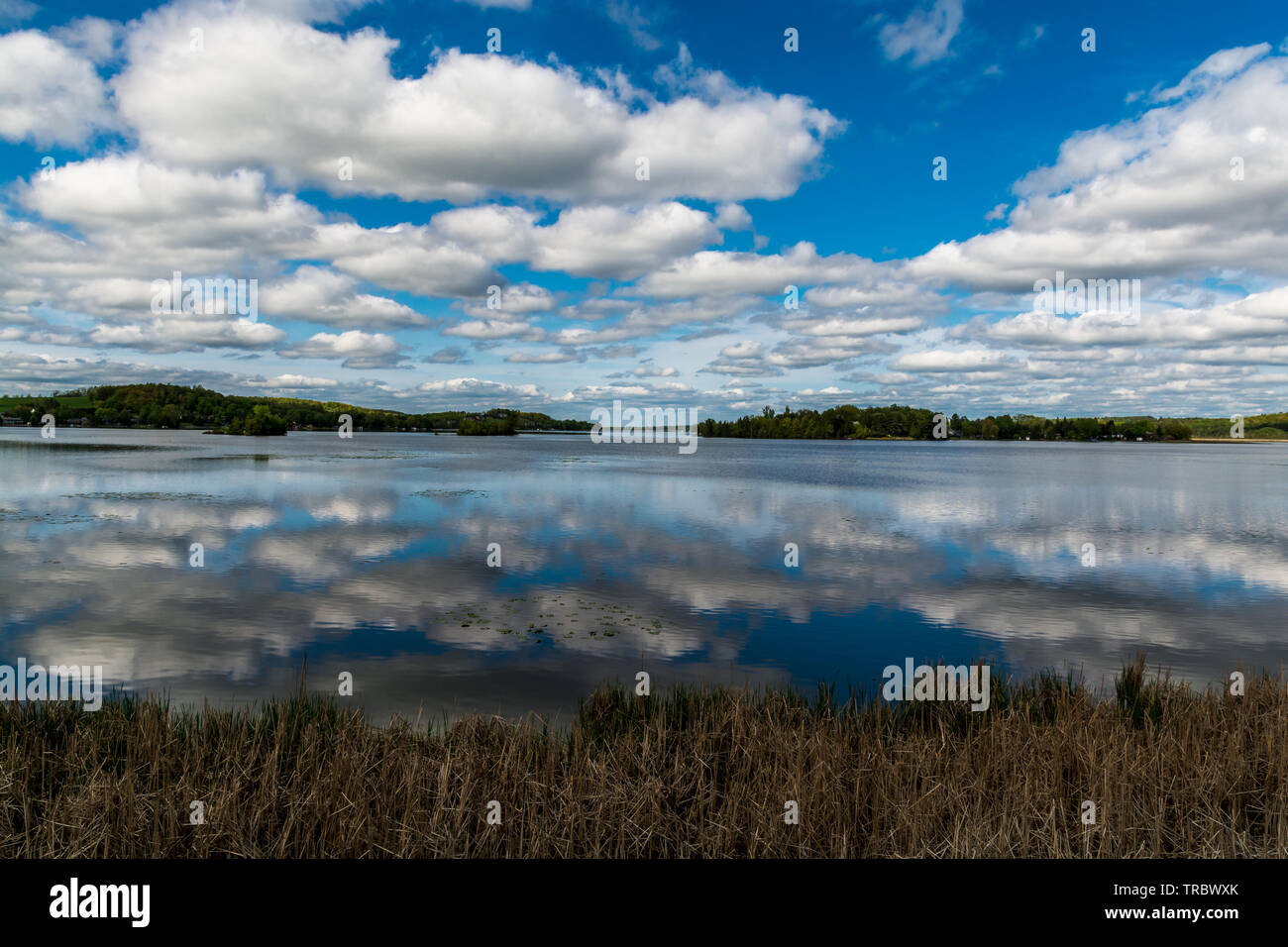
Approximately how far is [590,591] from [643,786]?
13.0 metres

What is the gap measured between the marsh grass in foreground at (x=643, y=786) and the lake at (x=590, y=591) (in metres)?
2.55

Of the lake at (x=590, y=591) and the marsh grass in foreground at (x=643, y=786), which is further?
the lake at (x=590, y=591)

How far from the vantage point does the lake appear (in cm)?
1390

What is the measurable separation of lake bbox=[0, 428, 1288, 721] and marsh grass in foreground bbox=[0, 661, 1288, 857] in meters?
2.55

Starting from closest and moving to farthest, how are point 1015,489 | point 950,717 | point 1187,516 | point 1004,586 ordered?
point 950,717
point 1004,586
point 1187,516
point 1015,489

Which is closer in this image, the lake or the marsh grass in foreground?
the marsh grass in foreground

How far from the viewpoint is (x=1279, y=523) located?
3541 cm

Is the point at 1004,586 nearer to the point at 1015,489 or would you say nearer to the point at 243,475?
the point at 1015,489

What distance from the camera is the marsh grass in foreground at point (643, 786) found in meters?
6.69

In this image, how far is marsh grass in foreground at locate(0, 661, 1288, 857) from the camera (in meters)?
6.69

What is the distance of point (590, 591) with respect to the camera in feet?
66.4

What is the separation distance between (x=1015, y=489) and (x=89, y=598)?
56.8 m

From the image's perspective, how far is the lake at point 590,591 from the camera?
13898mm
